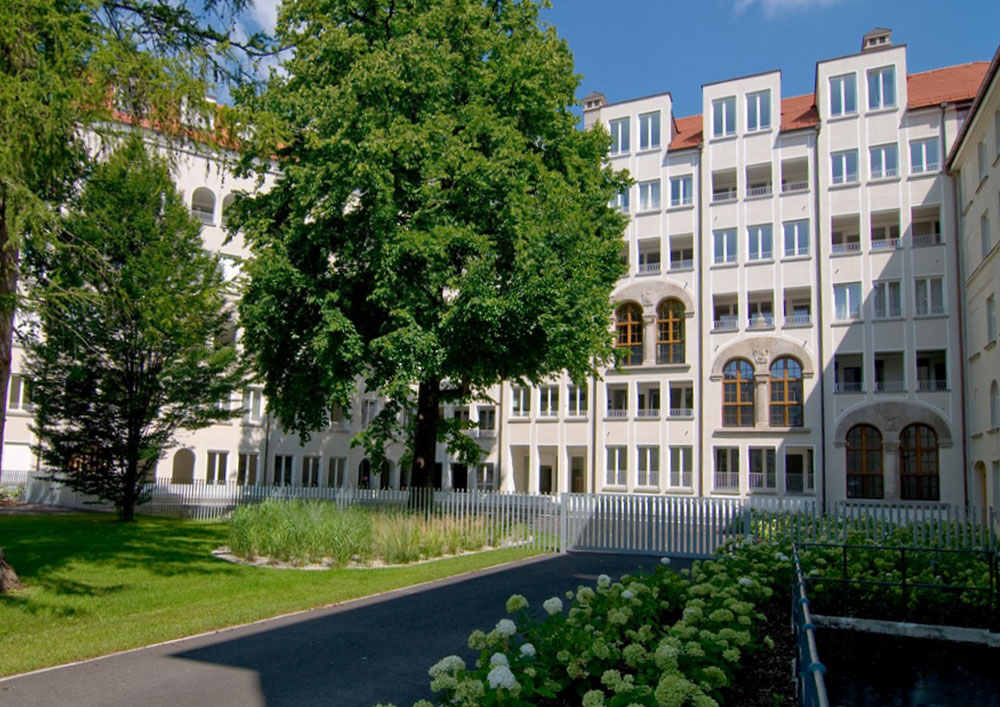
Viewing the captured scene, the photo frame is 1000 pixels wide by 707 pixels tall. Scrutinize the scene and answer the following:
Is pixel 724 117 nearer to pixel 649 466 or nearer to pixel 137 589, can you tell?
pixel 649 466

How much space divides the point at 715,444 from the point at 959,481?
1129 cm

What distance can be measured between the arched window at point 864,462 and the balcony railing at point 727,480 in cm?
537

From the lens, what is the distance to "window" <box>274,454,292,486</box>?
45.9 meters

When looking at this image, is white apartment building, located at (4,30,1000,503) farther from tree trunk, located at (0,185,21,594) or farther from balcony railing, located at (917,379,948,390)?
tree trunk, located at (0,185,21,594)

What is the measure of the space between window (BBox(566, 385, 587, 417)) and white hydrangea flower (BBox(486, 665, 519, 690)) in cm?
4286

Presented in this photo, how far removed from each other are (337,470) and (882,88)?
3698 centimetres

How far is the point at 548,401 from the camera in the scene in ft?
160

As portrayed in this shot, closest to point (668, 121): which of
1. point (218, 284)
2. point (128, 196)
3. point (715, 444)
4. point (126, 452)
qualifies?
point (715, 444)

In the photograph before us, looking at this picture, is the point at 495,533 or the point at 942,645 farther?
the point at 495,533

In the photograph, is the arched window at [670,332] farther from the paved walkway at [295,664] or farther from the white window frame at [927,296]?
the paved walkway at [295,664]

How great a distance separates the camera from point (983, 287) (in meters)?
32.2

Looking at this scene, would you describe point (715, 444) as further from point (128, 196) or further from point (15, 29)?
point (15, 29)

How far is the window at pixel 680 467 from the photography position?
43.5 metres

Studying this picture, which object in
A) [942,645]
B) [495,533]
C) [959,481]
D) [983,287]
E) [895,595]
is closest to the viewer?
[942,645]
